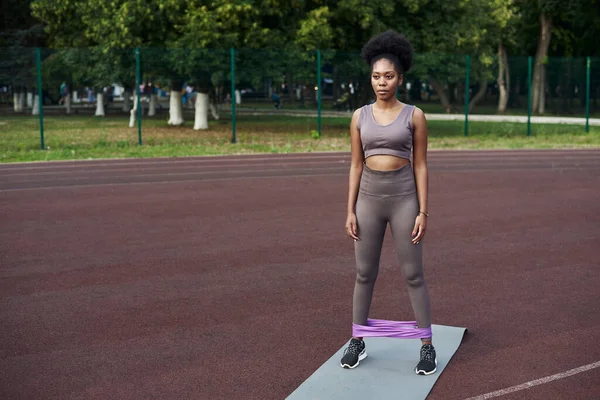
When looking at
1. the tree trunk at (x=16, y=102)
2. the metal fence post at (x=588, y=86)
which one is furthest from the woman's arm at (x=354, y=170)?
the metal fence post at (x=588, y=86)

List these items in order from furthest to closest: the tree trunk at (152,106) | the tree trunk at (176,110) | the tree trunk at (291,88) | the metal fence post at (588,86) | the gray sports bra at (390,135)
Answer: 1. the tree trunk at (152,106)
2. the tree trunk at (176,110)
3. the metal fence post at (588,86)
4. the tree trunk at (291,88)
5. the gray sports bra at (390,135)

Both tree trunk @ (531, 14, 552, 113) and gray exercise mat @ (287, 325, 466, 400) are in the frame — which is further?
tree trunk @ (531, 14, 552, 113)

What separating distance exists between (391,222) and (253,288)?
2.30 m

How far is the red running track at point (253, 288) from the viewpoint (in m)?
4.92

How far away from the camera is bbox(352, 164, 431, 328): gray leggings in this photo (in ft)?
15.8

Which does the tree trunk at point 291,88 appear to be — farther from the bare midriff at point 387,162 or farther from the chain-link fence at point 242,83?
the bare midriff at point 387,162

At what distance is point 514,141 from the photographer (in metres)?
23.1

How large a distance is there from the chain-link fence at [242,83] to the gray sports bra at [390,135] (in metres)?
16.0

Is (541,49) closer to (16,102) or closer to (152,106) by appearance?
(152,106)

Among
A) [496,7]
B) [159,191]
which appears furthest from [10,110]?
[496,7]

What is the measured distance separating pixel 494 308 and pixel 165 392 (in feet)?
9.14

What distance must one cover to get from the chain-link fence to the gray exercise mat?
15.8 m

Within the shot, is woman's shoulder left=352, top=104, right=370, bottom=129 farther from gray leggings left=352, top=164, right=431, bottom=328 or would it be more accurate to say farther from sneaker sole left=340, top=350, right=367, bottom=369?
sneaker sole left=340, top=350, right=367, bottom=369

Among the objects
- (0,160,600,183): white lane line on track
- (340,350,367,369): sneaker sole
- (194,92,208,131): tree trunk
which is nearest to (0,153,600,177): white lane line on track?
(0,160,600,183): white lane line on track
